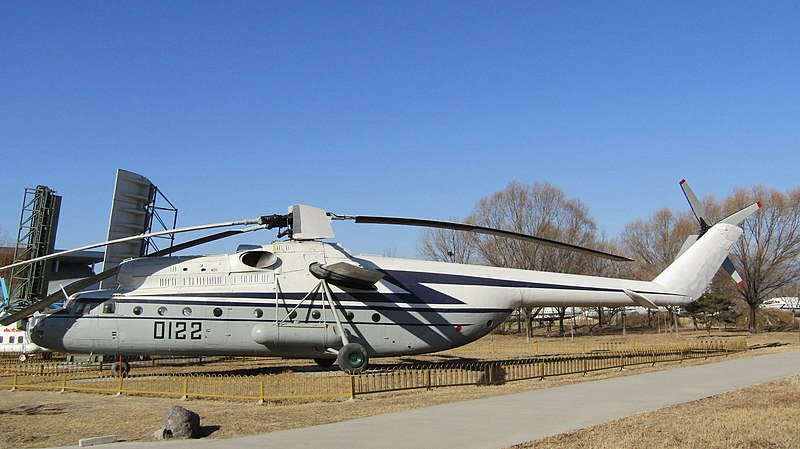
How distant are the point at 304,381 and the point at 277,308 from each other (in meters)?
3.99

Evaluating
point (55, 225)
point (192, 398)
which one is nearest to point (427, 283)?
point (192, 398)

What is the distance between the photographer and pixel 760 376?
20.2 m

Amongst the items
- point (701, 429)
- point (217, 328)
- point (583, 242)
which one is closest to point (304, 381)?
point (217, 328)

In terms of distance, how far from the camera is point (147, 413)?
14.2m

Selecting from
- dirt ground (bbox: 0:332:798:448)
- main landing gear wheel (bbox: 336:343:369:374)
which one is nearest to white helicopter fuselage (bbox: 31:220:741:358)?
main landing gear wheel (bbox: 336:343:369:374)

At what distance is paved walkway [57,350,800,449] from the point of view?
1040 cm

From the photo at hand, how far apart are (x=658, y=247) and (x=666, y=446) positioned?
6853 cm

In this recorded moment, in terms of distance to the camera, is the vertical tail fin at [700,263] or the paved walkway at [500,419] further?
the vertical tail fin at [700,263]

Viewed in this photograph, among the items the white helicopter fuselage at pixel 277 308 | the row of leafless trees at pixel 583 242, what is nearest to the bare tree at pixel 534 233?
the row of leafless trees at pixel 583 242

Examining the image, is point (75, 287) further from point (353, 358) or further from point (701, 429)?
point (701, 429)

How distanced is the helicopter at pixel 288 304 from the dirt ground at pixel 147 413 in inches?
91.6

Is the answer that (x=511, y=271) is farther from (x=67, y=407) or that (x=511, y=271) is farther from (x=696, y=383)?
(x=67, y=407)

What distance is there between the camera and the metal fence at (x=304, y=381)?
1675 centimetres

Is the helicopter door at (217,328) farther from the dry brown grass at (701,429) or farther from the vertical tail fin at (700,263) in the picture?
the vertical tail fin at (700,263)
